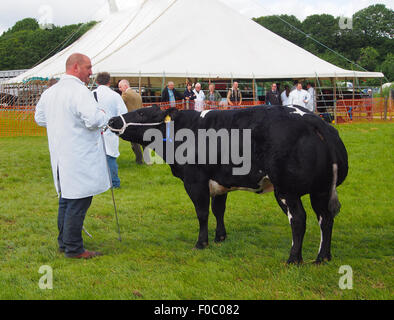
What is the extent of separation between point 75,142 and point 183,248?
177 cm

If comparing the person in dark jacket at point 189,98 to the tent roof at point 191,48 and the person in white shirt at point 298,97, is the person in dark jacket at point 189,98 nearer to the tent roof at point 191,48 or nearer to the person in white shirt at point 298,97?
the person in white shirt at point 298,97

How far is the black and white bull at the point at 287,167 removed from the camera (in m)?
4.36

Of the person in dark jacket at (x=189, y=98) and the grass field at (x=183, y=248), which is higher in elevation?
the person in dark jacket at (x=189, y=98)

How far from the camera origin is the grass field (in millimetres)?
3980

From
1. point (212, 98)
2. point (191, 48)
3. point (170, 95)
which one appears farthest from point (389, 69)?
point (170, 95)

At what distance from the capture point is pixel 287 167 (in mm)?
4371

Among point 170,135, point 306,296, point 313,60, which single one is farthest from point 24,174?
point 313,60

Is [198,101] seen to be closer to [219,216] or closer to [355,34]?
[219,216]

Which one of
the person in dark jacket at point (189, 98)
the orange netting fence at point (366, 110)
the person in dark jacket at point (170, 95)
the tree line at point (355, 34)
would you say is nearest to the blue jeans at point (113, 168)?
the person in dark jacket at point (170, 95)

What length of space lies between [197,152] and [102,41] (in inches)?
892

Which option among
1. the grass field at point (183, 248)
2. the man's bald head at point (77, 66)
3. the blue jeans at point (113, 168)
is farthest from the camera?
the blue jeans at point (113, 168)

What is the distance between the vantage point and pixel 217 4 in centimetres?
2720

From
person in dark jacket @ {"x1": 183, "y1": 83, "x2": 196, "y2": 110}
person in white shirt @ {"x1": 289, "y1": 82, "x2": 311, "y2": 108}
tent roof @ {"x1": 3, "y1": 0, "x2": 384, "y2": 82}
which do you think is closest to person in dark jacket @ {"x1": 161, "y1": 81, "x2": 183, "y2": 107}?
person in dark jacket @ {"x1": 183, "y1": 83, "x2": 196, "y2": 110}

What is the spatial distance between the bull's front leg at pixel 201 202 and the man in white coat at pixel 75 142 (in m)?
1.01
